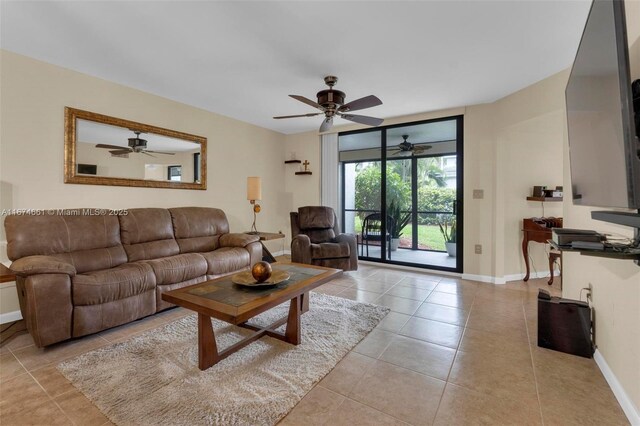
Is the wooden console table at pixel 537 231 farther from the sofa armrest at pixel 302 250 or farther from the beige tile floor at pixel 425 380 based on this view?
the sofa armrest at pixel 302 250

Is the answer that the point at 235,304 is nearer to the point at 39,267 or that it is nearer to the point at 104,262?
the point at 39,267

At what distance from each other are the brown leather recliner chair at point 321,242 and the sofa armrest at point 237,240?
56cm

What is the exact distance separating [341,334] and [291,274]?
0.64 meters

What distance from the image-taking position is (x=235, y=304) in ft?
5.71

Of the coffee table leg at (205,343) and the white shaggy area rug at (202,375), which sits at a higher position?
the coffee table leg at (205,343)

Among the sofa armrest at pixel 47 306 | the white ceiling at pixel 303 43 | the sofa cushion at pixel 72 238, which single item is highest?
the white ceiling at pixel 303 43

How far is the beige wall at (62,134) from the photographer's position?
2568 millimetres

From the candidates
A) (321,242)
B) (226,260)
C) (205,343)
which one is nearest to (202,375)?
(205,343)

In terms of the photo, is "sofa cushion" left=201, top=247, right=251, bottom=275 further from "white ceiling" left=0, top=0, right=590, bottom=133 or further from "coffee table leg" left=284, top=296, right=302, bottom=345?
"white ceiling" left=0, top=0, right=590, bottom=133

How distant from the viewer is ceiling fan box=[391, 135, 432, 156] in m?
4.77

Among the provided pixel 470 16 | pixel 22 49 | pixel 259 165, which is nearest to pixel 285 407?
pixel 470 16

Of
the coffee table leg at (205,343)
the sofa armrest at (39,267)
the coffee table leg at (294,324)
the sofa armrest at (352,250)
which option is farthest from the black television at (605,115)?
the sofa armrest at (39,267)

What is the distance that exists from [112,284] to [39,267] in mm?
478

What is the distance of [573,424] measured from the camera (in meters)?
1.41
